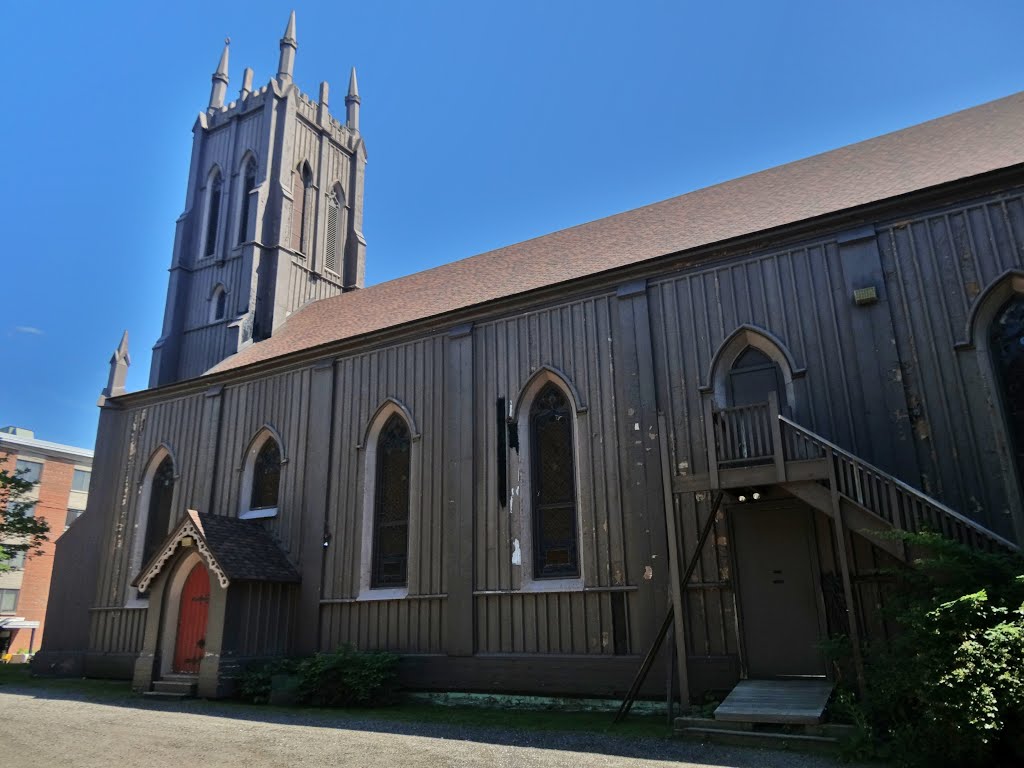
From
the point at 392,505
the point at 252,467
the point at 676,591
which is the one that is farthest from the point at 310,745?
the point at 252,467

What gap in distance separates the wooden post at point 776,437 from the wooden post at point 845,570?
0.57 m

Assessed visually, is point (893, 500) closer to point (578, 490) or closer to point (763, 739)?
point (763, 739)

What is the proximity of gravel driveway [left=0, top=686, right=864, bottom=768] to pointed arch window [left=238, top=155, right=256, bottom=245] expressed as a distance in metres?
17.1

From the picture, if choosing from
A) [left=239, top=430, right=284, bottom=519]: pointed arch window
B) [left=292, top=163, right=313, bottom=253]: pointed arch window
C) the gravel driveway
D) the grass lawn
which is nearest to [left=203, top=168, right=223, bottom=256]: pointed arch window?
[left=292, top=163, right=313, bottom=253]: pointed arch window

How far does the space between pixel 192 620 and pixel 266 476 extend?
3.78m

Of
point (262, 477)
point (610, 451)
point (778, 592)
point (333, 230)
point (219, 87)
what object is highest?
point (219, 87)

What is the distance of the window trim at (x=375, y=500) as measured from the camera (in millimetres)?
15727

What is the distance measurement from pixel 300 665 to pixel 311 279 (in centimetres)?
1570

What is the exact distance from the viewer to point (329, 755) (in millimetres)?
8977

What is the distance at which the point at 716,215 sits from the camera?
16.4 meters

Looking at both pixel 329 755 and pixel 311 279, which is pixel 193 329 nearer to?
pixel 311 279

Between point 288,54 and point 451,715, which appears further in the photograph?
point 288,54

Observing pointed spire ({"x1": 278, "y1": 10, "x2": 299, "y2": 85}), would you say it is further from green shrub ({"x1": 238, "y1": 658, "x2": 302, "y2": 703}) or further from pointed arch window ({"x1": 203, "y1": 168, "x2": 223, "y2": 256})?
green shrub ({"x1": 238, "y1": 658, "x2": 302, "y2": 703})

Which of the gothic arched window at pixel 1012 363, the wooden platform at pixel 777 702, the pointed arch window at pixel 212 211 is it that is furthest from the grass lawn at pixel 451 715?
the pointed arch window at pixel 212 211
